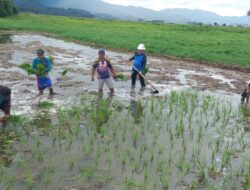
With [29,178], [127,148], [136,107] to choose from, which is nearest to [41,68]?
[136,107]

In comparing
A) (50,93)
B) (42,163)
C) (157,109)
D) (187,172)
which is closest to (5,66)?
(50,93)

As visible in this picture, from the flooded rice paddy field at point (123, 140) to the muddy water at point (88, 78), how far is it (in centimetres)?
12

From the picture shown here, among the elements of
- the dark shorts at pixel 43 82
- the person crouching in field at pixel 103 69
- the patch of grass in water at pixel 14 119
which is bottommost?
the patch of grass in water at pixel 14 119

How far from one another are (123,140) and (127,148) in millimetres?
613

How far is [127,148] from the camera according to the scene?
908 centimetres

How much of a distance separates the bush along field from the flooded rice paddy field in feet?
0.07

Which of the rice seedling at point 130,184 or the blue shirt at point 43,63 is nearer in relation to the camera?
the rice seedling at point 130,184

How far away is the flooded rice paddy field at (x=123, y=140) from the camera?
24.8 feet

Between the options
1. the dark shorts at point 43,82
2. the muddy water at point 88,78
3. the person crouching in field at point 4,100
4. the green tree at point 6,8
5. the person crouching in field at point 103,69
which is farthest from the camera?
the green tree at point 6,8

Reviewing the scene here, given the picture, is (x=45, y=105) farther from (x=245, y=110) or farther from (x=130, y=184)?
(x=245, y=110)

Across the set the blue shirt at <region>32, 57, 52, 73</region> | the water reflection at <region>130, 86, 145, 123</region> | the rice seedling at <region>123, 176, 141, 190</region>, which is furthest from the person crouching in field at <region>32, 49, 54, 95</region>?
Answer: the rice seedling at <region>123, 176, 141, 190</region>

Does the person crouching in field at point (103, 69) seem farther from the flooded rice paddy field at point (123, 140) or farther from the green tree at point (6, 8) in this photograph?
the green tree at point (6, 8)

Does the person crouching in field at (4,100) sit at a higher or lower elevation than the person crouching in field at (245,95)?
higher

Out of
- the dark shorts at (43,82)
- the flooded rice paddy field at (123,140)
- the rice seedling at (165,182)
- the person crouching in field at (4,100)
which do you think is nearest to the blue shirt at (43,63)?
the dark shorts at (43,82)
